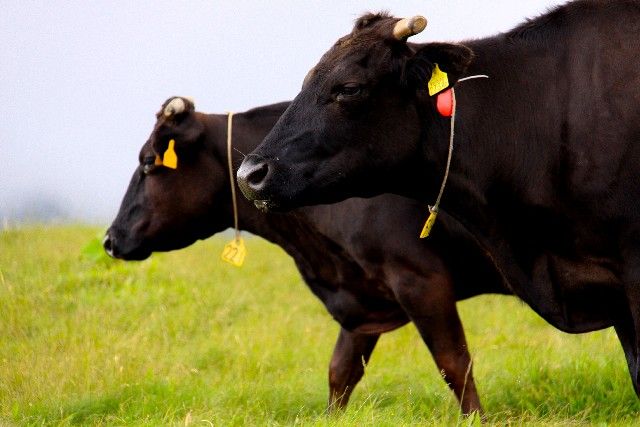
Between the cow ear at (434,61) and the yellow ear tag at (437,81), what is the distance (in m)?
0.01

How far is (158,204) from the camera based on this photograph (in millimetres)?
9023

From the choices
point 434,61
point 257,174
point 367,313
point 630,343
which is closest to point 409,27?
point 434,61

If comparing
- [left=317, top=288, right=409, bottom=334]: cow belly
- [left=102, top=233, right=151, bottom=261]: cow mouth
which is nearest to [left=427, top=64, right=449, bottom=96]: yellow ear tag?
[left=317, top=288, right=409, bottom=334]: cow belly

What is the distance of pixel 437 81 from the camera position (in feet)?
20.8

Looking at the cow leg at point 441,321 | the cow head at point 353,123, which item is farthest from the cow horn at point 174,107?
the cow head at point 353,123

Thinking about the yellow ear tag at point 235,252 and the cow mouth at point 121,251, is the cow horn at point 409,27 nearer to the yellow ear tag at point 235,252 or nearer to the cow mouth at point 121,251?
the yellow ear tag at point 235,252

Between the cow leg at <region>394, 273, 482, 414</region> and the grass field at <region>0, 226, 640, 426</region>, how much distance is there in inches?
10.2

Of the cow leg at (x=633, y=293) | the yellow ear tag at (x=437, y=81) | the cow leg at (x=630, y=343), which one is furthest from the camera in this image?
the cow leg at (x=630, y=343)

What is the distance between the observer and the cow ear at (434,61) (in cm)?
632

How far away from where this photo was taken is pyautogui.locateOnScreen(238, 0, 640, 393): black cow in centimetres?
627

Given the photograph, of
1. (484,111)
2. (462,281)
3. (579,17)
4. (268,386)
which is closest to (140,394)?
(268,386)

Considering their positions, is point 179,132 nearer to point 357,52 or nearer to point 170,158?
point 170,158

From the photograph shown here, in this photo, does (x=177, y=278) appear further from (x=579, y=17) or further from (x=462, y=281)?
(x=579, y=17)

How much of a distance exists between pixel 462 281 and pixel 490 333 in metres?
3.19
